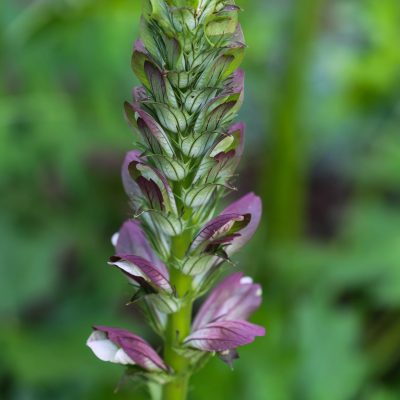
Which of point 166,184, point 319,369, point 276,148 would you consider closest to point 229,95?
point 166,184

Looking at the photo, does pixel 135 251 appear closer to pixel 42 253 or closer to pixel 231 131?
pixel 231 131

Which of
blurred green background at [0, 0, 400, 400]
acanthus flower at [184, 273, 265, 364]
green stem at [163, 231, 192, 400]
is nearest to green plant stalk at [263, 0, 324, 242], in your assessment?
blurred green background at [0, 0, 400, 400]

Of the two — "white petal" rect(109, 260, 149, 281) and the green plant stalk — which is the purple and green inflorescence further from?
the green plant stalk

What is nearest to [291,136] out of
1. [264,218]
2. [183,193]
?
[264,218]

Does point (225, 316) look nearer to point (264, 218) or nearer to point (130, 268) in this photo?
point (130, 268)

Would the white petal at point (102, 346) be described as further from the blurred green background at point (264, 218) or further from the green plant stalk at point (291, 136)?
the green plant stalk at point (291, 136)
